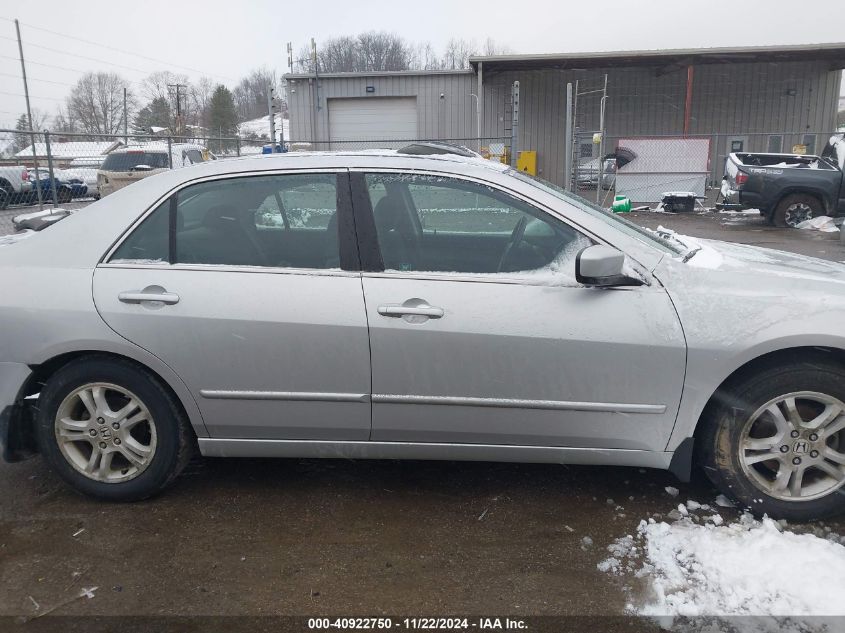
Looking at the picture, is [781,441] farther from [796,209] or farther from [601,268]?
[796,209]

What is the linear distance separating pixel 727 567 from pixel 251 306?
7.18ft

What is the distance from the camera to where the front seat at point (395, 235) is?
3.05 metres

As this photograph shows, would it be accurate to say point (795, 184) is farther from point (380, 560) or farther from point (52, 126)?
point (52, 126)

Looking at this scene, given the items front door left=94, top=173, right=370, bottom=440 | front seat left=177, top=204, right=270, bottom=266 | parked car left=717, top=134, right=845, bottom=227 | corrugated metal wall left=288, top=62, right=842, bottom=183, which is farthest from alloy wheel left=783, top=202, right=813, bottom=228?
front seat left=177, top=204, right=270, bottom=266

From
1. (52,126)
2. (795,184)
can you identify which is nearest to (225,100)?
(52,126)

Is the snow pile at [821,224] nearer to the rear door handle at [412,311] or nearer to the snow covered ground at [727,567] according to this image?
the snow covered ground at [727,567]

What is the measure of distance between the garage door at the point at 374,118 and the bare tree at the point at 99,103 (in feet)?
101

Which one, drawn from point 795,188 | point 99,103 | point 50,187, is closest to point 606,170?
point 795,188

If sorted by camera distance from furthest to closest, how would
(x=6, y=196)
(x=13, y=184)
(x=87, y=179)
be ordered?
(x=87, y=179), (x=13, y=184), (x=6, y=196)

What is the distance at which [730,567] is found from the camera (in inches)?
103

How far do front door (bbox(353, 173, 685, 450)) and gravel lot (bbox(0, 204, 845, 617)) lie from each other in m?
0.39

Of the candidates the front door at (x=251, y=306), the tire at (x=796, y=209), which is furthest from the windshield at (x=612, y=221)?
the tire at (x=796, y=209)

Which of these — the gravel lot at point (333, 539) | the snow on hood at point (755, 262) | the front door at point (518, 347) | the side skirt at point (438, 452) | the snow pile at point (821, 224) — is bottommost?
the gravel lot at point (333, 539)

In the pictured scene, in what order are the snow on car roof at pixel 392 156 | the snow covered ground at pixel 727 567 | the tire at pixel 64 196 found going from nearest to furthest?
1. the snow covered ground at pixel 727 567
2. the snow on car roof at pixel 392 156
3. the tire at pixel 64 196
